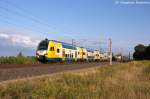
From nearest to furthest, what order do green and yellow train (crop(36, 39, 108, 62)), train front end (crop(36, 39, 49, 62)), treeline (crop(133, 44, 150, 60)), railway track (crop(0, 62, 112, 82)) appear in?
1. railway track (crop(0, 62, 112, 82))
2. train front end (crop(36, 39, 49, 62))
3. green and yellow train (crop(36, 39, 108, 62))
4. treeline (crop(133, 44, 150, 60))

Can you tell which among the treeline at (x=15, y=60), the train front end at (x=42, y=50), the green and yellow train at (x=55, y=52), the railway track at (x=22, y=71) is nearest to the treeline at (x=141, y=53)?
the green and yellow train at (x=55, y=52)

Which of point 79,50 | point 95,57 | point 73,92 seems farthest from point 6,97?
point 95,57

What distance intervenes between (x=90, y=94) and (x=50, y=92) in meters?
1.38

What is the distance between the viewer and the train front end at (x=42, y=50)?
3830 centimetres

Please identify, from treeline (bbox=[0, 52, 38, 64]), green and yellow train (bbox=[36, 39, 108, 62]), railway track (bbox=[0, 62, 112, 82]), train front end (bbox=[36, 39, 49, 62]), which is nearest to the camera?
railway track (bbox=[0, 62, 112, 82])

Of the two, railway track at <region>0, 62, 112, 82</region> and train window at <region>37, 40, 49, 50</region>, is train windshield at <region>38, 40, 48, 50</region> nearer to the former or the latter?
train window at <region>37, 40, 49, 50</region>

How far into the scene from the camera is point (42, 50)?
127 ft

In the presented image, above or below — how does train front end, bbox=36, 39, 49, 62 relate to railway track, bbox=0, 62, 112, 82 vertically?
above

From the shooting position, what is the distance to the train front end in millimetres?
38297

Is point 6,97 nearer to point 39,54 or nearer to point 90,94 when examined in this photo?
point 90,94

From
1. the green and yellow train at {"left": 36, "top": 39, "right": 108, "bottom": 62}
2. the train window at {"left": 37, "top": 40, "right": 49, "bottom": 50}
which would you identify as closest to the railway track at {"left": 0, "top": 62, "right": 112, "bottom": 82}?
the green and yellow train at {"left": 36, "top": 39, "right": 108, "bottom": 62}

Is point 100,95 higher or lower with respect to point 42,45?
lower

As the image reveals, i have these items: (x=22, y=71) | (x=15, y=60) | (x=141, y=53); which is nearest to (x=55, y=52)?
(x=15, y=60)

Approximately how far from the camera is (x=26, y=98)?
909cm
